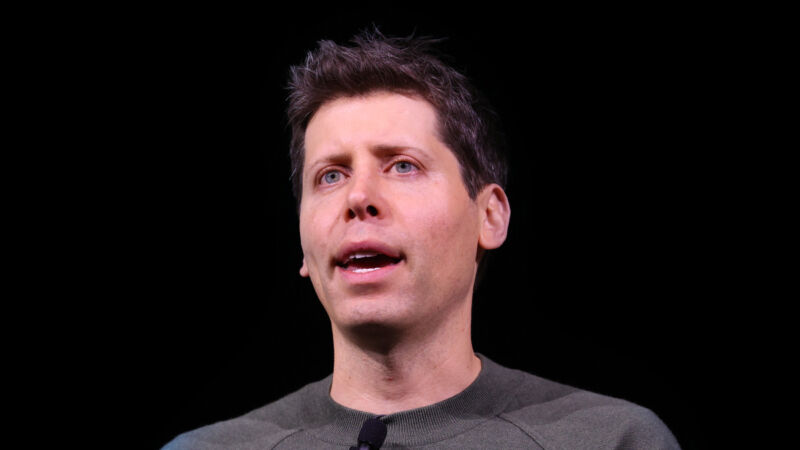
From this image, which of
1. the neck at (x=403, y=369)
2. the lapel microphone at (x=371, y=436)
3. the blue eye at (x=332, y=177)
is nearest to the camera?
the lapel microphone at (x=371, y=436)

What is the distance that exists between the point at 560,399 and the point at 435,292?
1.65 ft

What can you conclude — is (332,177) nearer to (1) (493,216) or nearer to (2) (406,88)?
(2) (406,88)

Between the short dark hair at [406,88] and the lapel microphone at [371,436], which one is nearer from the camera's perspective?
the lapel microphone at [371,436]

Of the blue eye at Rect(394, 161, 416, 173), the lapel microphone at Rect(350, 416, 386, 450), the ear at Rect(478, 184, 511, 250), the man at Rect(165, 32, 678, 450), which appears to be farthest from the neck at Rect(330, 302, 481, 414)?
the blue eye at Rect(394, 161, 416, 173)

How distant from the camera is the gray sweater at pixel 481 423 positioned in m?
2.08

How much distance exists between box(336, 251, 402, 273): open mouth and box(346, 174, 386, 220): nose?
10cm

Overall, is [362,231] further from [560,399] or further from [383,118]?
[560,399]

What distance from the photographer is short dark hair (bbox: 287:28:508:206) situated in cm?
231

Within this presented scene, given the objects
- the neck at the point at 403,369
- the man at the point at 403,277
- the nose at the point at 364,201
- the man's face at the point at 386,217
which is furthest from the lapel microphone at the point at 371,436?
the nose at the point at 364,201

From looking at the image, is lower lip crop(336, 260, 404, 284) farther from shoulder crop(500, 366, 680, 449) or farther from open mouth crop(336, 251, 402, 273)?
shoulder crop(500, 366, 680, 449)

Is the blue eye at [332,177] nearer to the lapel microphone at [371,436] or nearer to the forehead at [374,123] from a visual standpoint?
the forehead at [374,123]

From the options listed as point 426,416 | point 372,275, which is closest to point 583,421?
point 426,416

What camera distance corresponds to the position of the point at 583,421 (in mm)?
2137

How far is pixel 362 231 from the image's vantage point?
208cm
